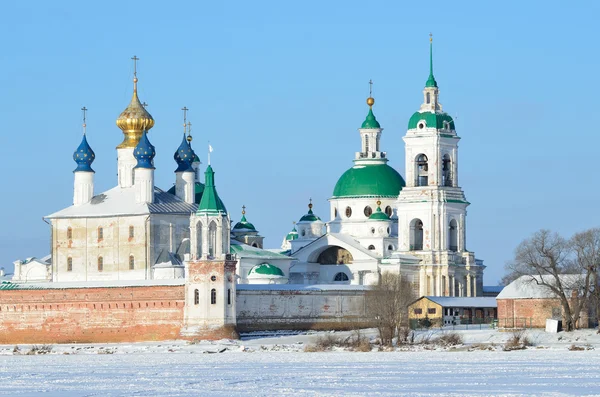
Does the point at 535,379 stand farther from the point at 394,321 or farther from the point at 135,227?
the point at 135,227

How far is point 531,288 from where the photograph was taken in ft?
217

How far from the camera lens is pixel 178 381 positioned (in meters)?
40.0

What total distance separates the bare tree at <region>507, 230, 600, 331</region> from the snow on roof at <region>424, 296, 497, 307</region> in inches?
291

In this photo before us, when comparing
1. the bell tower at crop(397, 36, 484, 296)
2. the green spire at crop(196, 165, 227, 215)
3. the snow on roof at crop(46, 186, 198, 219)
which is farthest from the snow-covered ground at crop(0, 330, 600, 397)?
the bell tower at crop(397, 36, 484, 296)

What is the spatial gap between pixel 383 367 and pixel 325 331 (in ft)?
79.5

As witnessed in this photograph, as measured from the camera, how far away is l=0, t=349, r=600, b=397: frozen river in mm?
36594

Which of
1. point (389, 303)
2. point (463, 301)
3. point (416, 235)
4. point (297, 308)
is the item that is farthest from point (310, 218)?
point (389, 303)

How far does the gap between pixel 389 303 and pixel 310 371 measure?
17.9 m

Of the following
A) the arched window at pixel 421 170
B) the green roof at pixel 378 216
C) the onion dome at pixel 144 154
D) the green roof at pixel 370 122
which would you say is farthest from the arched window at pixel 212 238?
the green roof at pixel 370 122

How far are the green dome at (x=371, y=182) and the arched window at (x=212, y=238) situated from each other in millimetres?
17354

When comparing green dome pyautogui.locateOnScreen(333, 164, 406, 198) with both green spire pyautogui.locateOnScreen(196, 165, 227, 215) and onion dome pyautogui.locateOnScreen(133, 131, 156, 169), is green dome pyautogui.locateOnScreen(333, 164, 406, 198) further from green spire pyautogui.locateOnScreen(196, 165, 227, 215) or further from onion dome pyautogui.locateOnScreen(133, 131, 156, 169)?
green spire pyautogui.locateOnScreen(196, 165, 227, 215)

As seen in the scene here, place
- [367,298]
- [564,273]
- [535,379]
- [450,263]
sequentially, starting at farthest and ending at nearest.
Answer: [450,263]
[367,298]
[564,273]
[535,379]

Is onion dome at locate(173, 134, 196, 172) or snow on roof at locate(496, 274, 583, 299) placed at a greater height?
onion dome at locate(173, 134, 196, 172)

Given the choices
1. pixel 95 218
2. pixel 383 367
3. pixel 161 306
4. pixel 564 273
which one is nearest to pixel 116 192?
pixel 95 218
